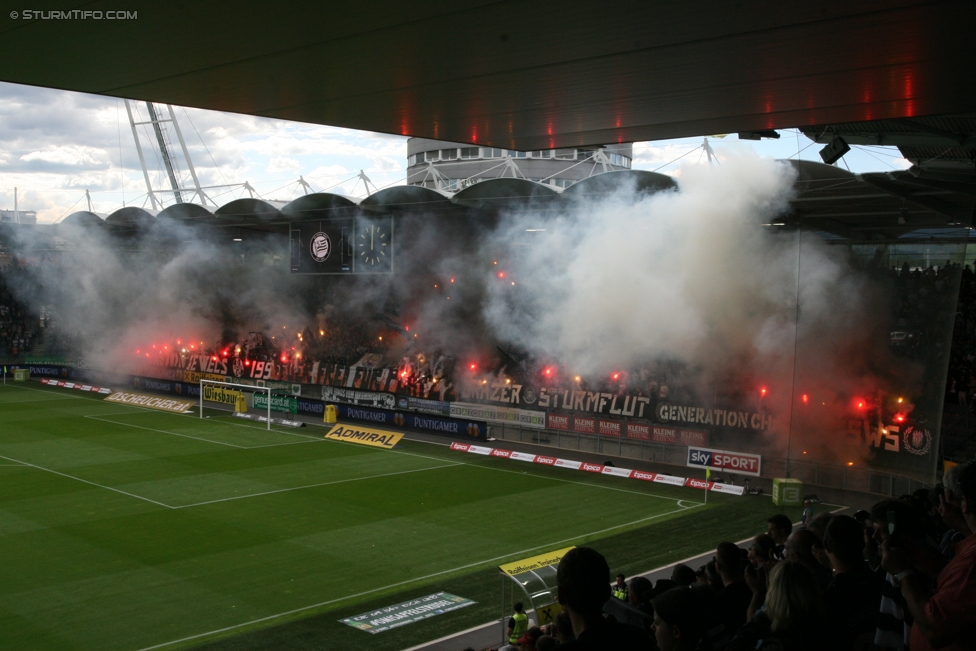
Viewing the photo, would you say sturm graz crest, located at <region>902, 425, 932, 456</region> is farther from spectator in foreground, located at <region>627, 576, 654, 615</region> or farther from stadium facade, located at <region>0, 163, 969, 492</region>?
spectator in foreground, located at <region>627, 576, 654, 615</region>

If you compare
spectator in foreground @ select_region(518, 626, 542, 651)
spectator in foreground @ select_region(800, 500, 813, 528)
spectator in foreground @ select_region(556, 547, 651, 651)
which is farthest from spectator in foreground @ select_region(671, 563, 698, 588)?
spectator in foreground @ select_region(800, 500, 813, 528)

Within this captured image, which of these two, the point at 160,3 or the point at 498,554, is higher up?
the point at 160,3

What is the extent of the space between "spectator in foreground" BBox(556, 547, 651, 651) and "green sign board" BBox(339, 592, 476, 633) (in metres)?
10.6

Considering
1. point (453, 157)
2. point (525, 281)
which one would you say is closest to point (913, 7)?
point (525, 281)

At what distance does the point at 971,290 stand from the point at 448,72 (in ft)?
80.1

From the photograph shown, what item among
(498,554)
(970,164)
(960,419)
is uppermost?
(970,164)

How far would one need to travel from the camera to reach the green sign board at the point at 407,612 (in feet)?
44.1

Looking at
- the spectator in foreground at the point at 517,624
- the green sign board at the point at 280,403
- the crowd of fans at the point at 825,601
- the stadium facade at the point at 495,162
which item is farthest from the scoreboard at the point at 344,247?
the crowd of fans at the point at 825,601

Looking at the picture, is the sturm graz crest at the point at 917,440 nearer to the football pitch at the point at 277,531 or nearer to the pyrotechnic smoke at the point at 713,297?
the pyrotechnic smoke at the point at 713,297

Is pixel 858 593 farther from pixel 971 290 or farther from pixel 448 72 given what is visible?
pixel 971 290

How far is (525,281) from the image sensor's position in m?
34.8

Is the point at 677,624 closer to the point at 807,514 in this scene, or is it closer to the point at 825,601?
the point at 825,601

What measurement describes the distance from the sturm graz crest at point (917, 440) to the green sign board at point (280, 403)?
2533 centimetres

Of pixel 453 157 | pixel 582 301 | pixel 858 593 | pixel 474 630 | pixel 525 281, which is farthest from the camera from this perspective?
pixel 453 157
